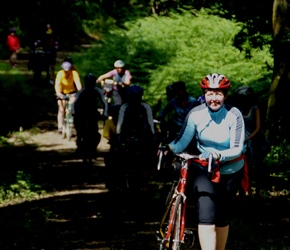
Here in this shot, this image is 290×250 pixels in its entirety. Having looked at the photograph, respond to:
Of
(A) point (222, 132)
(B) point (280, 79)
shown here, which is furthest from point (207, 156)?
(B) point (280, 79)

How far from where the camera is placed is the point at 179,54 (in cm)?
2403

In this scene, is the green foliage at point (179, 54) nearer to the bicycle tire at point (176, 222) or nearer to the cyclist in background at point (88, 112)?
the cyclist in background at point (88, 112)

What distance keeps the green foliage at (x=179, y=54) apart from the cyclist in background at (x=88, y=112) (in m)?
4.49

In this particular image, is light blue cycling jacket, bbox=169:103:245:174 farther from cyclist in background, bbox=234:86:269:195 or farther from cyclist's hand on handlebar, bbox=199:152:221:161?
cyclist in background, bbox=234:86:269:195

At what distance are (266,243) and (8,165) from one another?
8.80 metres

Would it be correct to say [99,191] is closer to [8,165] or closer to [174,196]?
[8,165]

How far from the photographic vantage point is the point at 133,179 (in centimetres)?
1273

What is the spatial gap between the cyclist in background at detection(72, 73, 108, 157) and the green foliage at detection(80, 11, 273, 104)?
449cm

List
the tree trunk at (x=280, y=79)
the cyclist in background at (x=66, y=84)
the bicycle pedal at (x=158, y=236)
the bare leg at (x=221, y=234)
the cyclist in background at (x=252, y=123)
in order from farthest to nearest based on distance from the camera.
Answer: the cyclist in background at (x=66, y=84)
the tree trunk at (x=280, y=79)
the cyclist in background at (x=252, y=123)
the bicycle pedal at (x=158, y=236)
the bare leg at (x=221, y=234)

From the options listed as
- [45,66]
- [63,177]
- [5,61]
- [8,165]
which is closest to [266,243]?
[63,177]

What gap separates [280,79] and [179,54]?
37.7ft

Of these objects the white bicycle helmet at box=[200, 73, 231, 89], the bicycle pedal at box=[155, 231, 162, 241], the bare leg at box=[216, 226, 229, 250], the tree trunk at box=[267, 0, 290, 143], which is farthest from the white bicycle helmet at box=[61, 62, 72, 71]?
the bare leg at box=[216, 226, 229, 250]

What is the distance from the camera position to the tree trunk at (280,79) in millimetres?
12170

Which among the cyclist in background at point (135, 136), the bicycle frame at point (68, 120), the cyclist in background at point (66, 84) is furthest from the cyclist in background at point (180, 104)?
the bicycle frame at point (68, 120)
